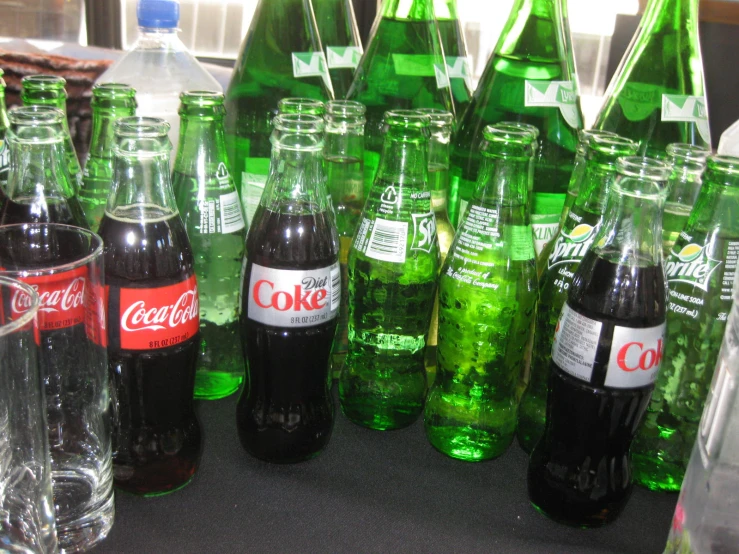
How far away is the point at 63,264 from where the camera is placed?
0.57m

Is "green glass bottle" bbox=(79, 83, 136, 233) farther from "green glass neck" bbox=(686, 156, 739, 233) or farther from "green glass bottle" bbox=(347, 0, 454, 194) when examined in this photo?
"green glass neck" bbox=(686, 156, 739, 233)

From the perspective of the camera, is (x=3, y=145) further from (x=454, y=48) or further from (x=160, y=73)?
(x=454, y=48)

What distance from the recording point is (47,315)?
1.66 ft

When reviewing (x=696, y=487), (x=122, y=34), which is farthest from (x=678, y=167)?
(x=122, y=34)

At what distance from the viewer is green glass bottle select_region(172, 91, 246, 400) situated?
737 millimetres

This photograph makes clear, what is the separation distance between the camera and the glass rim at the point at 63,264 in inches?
18.6

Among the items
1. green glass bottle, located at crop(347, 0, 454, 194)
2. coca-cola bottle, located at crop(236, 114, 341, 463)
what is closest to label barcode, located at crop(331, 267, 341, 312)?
coca-cola bottle, located at crop(236, 114, 341, 463)

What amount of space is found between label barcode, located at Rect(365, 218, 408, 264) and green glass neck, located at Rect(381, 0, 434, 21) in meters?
0.38

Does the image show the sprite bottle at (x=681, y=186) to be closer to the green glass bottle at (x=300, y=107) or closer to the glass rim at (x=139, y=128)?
the green glass bottle at (x=300, y=107)

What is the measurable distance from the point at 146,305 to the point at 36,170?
0.58ft

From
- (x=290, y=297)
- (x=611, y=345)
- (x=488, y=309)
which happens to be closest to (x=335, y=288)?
(x=290, y=297)

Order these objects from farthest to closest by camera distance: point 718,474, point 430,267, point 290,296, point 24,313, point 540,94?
1. point 540,94
2. point 430,267
3. point 290,296
4. point 718,474
5. point 24,313

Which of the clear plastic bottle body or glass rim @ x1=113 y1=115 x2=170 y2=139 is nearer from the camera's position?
glass rim @ x1=113 y1=115 x2=170 y2=139

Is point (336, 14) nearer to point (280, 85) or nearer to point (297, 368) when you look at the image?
point (280, 85)
